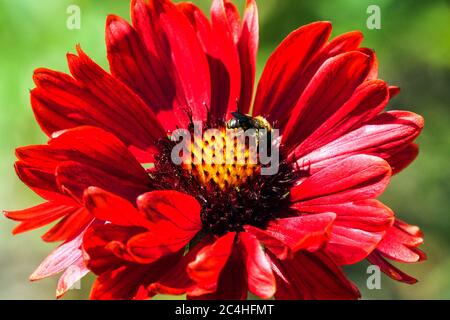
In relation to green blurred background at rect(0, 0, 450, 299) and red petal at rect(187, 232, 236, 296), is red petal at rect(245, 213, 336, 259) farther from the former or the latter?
green blurred background at rect(0, 0, 450, 299)

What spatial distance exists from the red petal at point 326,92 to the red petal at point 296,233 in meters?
0.20

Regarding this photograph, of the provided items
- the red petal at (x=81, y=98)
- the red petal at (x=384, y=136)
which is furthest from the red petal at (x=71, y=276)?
the red petal at (x=384, y=136)

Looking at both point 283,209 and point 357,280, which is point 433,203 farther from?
point 283,209

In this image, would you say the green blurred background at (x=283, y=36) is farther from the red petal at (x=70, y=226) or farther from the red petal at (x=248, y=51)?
the red petal at (x=70, y=226)

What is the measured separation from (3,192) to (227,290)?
1070 millimetres

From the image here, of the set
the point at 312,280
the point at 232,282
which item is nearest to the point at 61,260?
the point at 232,282

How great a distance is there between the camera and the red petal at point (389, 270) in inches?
40.8

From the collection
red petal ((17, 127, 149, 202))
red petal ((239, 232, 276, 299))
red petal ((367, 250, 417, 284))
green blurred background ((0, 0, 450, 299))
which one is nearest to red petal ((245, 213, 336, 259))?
red petal ((239, 232, 276, 299))

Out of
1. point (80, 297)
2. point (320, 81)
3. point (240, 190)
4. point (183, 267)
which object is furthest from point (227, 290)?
point (80, 297)

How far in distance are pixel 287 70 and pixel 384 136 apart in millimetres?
213

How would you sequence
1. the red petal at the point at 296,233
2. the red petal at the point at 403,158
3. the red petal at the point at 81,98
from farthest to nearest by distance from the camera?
1. the red petal at the point at 403,158
2. the red petal at the point at 81,98
3. the red petal at the point at 296,233

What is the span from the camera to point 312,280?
947 millimetres

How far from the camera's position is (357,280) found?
166 centimetres

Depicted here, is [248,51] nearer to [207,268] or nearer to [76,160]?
[76,160]
